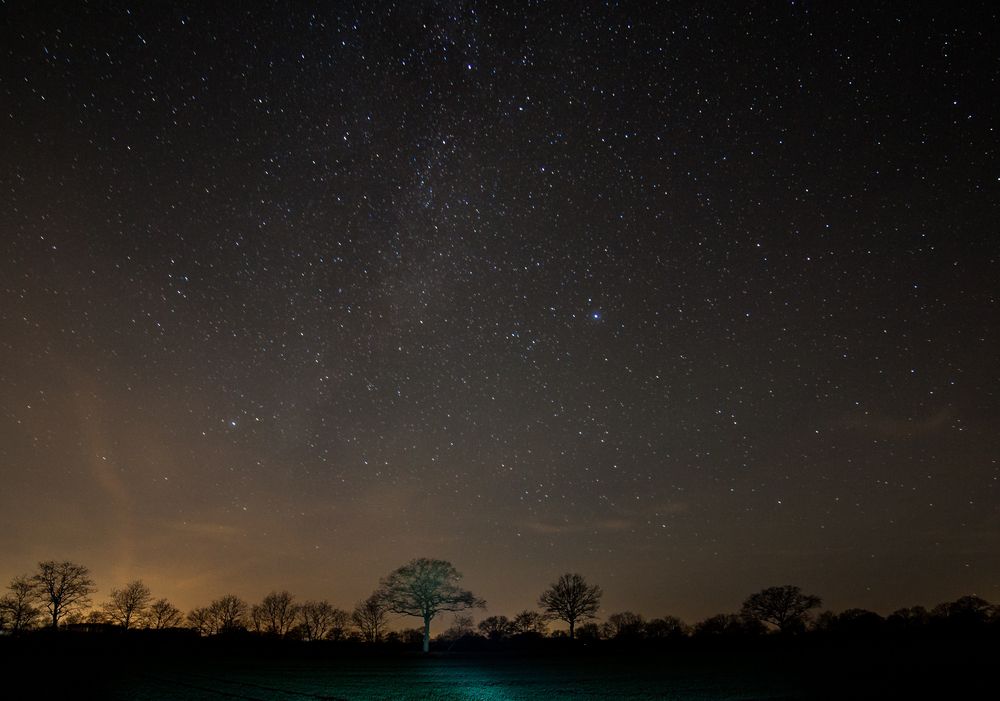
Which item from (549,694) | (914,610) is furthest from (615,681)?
(914,610)

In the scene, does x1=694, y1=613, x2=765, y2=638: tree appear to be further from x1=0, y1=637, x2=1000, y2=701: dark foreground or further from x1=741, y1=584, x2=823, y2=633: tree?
x1=0, y1=637, x2=1000, y2=701: dark foreground

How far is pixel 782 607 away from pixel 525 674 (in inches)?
2635

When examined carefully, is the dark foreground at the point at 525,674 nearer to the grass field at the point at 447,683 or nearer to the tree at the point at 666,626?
the grass field at the point at 447,683

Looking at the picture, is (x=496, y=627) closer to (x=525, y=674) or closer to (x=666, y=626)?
(x=666, y=626)

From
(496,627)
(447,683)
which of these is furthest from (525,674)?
(496,627)

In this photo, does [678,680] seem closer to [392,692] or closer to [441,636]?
[392,692]

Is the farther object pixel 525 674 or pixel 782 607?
pixel 782 607

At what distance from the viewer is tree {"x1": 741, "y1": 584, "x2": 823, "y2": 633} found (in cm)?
8175

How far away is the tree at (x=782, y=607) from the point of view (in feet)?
268

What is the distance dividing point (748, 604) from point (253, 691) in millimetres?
80578

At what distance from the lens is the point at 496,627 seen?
87688 millimetres

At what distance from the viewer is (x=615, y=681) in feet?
92.3

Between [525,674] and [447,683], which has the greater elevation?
[447,683]

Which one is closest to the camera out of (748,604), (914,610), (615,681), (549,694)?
(549,694)
